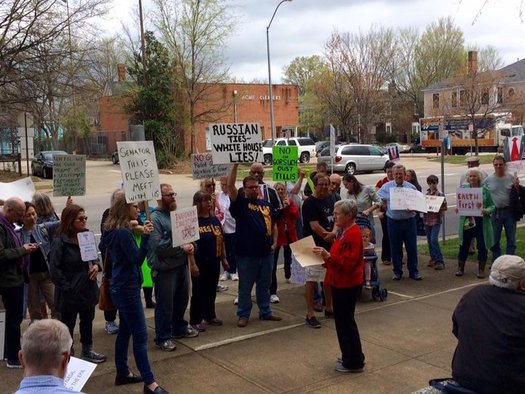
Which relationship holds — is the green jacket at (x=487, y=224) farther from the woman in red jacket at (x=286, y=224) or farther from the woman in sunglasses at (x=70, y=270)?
the woman in sunglasses at (x=70, y=270)

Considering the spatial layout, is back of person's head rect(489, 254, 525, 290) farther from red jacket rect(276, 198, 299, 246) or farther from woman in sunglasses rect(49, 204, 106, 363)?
red jacket rect(276, 198, 299, 246)

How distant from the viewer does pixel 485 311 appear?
362 cm

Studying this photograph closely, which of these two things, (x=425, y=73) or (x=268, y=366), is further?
(x=425, y=73)

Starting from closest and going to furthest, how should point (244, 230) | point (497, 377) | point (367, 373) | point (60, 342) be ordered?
1. point (60, 342)
2. point (497, 377)
3. point (367, 373)
4. point (244, 230)

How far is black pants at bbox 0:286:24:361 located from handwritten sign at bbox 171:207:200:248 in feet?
5.30

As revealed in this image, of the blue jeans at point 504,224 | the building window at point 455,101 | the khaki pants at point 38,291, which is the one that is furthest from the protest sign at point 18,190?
the building window at point 455,101

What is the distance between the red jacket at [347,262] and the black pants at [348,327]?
8 cm

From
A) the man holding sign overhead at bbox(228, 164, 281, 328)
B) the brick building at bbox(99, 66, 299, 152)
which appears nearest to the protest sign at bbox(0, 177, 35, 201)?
the man holding sign overhead at bbox(228, 164, 281, 328)

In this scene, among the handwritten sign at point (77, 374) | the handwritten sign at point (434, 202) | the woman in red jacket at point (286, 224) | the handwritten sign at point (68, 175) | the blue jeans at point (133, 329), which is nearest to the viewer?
the handwritten sign at point (77, 374)

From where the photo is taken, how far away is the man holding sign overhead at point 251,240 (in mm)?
6641

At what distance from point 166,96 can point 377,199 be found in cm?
3044

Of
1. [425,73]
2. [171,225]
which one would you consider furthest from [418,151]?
[171,225]

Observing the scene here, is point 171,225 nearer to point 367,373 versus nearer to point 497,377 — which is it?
point 367,373

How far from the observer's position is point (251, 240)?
666 centimetres
